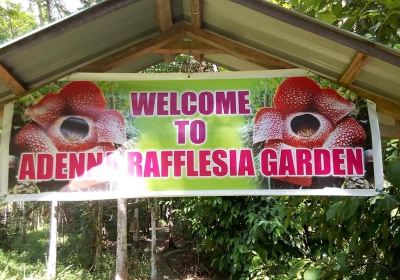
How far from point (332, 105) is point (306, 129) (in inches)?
9.3

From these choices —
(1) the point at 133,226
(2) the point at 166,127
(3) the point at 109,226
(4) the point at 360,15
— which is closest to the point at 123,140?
(2) the point at 166,127

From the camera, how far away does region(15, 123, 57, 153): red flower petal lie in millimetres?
2598

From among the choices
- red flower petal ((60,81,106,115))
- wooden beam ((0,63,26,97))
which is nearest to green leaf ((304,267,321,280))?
red flower petal ((60,81,106,115))

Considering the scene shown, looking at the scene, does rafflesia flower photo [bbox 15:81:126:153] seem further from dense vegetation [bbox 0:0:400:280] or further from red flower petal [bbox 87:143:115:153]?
dense vegetation [bbox 0:0:400:280]

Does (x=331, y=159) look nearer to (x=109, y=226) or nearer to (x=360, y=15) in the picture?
(x=360, y=15)

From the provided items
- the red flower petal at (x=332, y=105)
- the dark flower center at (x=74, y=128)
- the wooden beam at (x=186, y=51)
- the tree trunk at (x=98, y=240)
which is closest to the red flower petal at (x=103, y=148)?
the dark flower center at (x=74, y=128)

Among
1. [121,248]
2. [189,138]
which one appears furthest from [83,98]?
[121,248]

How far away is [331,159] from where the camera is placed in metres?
2.57

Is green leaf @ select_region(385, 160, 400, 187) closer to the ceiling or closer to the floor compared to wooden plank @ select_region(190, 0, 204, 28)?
closer to the floor

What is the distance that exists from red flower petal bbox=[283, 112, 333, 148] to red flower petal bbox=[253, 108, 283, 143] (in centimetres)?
5

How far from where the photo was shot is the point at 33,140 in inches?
103

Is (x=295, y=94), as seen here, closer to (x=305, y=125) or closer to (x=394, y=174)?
(x=305, y=125)

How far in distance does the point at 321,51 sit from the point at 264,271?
5.07 metres

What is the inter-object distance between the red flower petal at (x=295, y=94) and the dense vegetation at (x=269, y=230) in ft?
1.87
